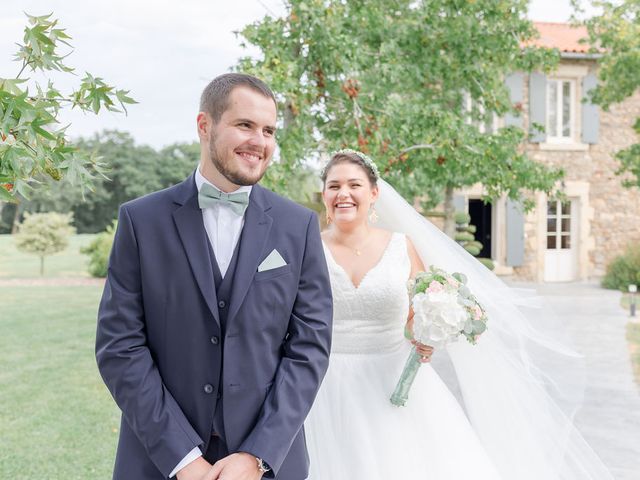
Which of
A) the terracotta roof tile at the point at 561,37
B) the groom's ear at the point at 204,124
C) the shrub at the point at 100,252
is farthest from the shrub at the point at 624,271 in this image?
the groom's ear at the point at 204,124

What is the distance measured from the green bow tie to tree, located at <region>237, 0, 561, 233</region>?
408 centimetres

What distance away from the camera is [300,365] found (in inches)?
88.8

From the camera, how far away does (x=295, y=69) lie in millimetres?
6742

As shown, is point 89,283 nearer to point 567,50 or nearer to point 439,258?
point 567,50

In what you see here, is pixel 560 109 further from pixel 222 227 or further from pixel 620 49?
pixel 222 227

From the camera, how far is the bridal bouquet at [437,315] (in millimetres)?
3379

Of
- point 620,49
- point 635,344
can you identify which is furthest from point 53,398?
point 620,49

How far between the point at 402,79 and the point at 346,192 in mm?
7123

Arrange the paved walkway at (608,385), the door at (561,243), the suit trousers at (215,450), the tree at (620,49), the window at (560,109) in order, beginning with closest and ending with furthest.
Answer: the suit trousers at (215,450)
the paved walkway at (608,385)
the tree at (620,49)
the window at (560,109)
the door at (561,243)

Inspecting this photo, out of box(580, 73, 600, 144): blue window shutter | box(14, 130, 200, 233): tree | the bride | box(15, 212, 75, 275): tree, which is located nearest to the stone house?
box(580, 73, 600, 144): blue window shutter

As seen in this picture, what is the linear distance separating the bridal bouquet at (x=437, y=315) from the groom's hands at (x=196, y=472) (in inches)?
61.7

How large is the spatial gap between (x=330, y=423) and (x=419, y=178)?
8.27m

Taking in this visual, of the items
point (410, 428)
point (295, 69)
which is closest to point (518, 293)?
point (410, 428)

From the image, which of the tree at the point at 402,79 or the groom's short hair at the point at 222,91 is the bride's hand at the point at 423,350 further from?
the tree at the point at 402,79
